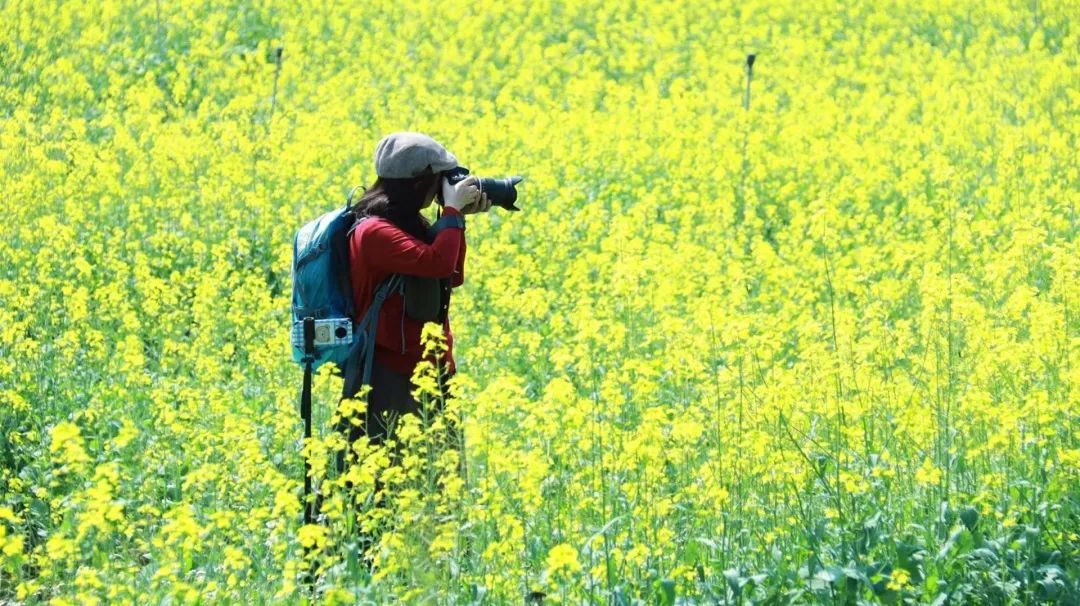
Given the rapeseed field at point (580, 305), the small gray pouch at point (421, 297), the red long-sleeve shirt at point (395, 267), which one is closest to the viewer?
the rapeseed field at point (580, 305)

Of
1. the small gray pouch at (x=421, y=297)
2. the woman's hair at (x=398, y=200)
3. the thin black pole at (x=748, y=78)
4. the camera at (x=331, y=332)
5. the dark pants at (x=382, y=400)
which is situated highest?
the thin black pole at (x=748, y=78)

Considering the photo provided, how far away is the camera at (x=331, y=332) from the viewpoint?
495 centimetres

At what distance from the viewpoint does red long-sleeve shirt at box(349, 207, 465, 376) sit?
4938 mm

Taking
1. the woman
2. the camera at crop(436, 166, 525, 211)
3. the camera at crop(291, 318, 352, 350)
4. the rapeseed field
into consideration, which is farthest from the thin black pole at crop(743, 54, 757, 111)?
the camera at crop(291, 318, 352, 350)

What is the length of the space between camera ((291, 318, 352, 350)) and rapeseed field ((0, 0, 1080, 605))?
0.67ft

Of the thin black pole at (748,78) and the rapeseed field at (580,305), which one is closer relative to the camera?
the rapeseed field at (580,305)

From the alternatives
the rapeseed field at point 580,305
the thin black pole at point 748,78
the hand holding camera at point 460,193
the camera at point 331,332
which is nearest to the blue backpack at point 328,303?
the camera at point 331,332

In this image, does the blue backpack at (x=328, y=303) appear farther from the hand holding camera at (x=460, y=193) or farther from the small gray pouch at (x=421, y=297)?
the hand holding camera at (x=460, y=193)

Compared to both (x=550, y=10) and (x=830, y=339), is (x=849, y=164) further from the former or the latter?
(x=550, y=10)

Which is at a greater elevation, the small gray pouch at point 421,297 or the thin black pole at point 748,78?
the thin black pole at point 748,78

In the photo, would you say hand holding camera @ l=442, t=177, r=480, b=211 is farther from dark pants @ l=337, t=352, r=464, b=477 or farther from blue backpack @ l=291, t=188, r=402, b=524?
dark pants @ l=337, t=352, r=464, b=477

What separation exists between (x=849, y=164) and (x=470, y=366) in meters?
4.82

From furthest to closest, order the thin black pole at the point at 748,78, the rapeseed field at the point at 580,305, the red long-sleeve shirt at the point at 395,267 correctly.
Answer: the thin black pole at the point at 748,78 → the red long-sleeve shirt at the point at 395,267 → the rapeseed field at the point at 580,305

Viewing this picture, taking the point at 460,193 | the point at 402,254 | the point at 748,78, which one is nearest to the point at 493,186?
the point at 460,193
